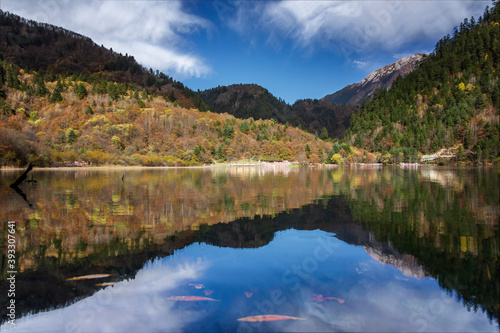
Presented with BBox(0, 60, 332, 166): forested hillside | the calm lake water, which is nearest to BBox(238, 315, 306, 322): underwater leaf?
the calm lake water

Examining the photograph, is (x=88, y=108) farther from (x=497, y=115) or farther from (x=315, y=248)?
(x=497, y=115)

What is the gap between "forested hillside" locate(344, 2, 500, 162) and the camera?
11556cm

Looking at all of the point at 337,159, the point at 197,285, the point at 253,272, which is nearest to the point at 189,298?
the point at 197,285

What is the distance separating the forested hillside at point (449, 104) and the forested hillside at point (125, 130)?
3670cm

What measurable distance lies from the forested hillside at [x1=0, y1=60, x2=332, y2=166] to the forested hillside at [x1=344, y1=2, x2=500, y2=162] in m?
36.7

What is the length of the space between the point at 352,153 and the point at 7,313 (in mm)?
132076

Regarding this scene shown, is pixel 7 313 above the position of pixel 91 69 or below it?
below

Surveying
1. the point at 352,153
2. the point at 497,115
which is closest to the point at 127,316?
the point at 352,153

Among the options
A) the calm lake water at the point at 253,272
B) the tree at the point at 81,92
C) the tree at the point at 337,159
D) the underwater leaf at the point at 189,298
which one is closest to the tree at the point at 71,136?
the tree at the point at 81,92

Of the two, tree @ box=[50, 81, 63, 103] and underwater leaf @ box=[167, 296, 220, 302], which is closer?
underwater leaf @ box=[167, 296, 220, 302]

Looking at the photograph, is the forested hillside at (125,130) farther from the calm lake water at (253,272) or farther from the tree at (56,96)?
the calm lake water at (253,272)

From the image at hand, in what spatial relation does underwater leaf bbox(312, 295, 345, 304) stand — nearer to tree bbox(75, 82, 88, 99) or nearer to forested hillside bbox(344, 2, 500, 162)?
forested hillside bbox(344, 2, 500, 162)

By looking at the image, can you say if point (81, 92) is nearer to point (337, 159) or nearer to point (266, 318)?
point (337, 159)

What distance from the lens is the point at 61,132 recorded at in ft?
302
